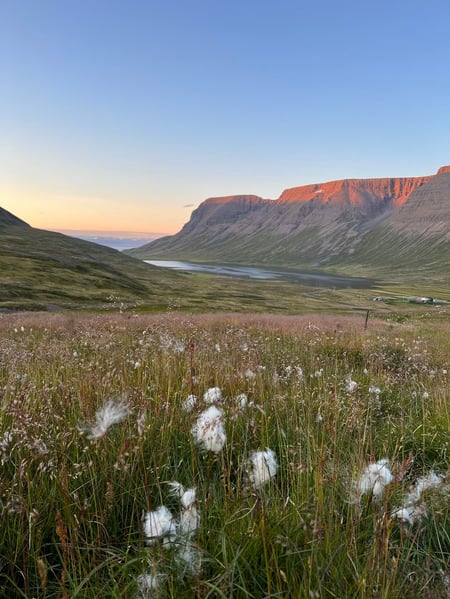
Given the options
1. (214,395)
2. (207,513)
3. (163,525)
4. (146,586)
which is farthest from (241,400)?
(146,586)

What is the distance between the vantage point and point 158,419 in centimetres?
351

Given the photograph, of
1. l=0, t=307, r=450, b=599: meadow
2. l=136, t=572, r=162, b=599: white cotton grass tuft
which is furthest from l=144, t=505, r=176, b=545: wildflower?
l=136, t=572, r=162, b=599: white cotton grass tuft

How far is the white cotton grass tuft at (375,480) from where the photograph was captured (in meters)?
2.37

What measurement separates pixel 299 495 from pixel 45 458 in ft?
5.85

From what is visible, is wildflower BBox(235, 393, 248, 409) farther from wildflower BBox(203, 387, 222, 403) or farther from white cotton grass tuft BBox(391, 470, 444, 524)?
white cotton grass tuft BBox(391, 470, 444, 524)

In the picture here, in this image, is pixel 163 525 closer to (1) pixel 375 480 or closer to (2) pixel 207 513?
(2) pixel 207 513

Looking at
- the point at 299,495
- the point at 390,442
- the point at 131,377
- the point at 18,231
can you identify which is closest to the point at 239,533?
the point at 299,495

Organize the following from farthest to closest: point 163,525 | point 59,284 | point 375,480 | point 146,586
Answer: point 59,284 → point 375,480 → point 163,525 → point 146,586

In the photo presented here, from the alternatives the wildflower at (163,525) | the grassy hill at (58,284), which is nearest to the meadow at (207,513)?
the wildflower at (163,525)

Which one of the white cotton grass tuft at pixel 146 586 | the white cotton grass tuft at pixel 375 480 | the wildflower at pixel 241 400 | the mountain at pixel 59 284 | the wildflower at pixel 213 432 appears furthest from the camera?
the mountain at pixel 59 284

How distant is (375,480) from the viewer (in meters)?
2.39

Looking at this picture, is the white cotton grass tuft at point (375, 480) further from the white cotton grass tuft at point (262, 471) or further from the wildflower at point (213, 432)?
the wildflower at point (213, 432)

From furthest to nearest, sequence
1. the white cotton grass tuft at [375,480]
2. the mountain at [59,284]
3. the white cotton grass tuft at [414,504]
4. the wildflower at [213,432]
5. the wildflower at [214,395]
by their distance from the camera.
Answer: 1. the mountain at [59,284]
2. the wildflower at [214,395]
3. the wildflower at [213,432]
4. the white cotton grass tuft at [375,480]
5. the white cotton grass tuft at [414,504]

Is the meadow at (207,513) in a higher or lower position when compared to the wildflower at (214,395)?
lower
